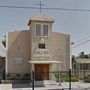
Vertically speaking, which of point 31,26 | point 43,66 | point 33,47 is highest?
point 31,26

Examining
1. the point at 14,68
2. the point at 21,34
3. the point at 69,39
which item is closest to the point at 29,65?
the point at 14,68

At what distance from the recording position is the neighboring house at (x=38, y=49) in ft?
104

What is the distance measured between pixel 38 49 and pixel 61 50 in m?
3.55

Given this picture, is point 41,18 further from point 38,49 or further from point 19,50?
point 19,50

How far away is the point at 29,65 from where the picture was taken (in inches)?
1299

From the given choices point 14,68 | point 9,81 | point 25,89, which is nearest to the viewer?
point 25,89

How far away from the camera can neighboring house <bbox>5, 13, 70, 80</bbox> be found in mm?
31609

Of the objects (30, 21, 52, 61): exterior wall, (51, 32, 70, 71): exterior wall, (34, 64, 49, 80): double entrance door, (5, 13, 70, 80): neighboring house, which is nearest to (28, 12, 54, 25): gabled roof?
(5, 13, 70, 80): neighboring house

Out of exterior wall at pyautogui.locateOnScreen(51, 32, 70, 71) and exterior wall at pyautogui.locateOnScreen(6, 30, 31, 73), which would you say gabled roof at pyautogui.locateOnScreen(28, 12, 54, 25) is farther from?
exterior wall at pyautogui.locateOnScreen(6, 30, 31, 73)

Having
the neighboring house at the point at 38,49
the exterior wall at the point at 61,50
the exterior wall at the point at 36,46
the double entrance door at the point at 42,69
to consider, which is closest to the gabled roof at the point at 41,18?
the neighboring house at the point at 38,49

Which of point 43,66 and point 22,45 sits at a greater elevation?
point 22,45

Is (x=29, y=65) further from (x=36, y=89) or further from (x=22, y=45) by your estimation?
(x=36, y=89)

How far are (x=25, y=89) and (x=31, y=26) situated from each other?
9625 mm

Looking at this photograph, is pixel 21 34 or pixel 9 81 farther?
pixel 21 34
